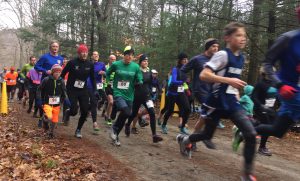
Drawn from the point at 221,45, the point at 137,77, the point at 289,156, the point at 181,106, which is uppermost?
the point at 221,45

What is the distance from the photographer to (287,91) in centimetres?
426

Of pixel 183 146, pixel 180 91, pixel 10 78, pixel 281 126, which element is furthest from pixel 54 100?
pixel 10 78

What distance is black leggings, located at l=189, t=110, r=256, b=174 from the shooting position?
14.4 feet

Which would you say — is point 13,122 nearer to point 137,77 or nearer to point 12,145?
point 12,145

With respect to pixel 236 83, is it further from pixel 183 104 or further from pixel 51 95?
pixel 51 95

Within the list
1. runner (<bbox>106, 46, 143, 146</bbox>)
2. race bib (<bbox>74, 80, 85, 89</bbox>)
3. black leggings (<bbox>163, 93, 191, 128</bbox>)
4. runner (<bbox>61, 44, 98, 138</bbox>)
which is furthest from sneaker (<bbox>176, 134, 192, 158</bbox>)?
race bib (<bbox>74, 80, 85, 89</bbox>)

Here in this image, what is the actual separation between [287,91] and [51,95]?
6062 millimetres

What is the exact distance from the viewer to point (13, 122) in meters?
11.2

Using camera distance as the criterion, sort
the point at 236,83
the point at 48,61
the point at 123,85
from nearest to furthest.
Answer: the point at 236,83 < the point at 123,85 < the point at 48,61

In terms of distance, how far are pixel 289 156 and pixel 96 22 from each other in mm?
15599

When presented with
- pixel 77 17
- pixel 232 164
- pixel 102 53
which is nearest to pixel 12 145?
pixel 232 164

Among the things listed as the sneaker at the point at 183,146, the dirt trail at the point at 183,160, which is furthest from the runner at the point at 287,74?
the sneaker at the point at 183,146

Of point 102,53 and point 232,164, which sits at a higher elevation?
point 102,53

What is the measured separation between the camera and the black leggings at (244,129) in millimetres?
4379
